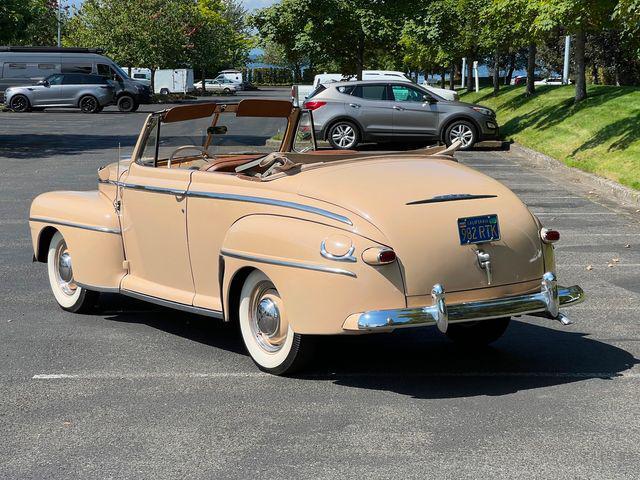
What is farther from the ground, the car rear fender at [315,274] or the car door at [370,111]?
A: the car door at [370,111]

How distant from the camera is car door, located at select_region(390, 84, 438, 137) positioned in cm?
2431

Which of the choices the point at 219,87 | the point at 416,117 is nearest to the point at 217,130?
the point at 416,117

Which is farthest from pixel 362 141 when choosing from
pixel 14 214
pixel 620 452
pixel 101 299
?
pixel 620 452

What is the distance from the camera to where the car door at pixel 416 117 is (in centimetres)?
2431

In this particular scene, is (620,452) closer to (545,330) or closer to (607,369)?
(607,369)

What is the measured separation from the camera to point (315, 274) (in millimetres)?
5637

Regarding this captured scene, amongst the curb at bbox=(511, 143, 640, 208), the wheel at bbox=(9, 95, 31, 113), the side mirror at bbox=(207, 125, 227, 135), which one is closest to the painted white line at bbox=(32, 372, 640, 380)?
the side mirror at bbox=(207, 125, 227, 135)

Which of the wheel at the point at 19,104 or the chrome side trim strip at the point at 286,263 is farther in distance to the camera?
the wheel at the point at 19,104

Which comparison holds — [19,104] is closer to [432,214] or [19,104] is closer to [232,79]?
[232,79]

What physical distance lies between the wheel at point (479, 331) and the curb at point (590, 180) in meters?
8.66

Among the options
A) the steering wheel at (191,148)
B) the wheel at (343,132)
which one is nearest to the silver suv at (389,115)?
the wheel at (343,132)

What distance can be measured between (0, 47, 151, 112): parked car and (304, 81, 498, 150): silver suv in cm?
2326

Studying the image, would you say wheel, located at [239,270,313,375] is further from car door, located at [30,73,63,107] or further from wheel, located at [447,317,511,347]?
car door, located at [30,73,63,107]

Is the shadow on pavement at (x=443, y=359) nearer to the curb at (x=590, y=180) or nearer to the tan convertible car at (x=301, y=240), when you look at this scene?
the tan convertible car at (x=301, y=240)
